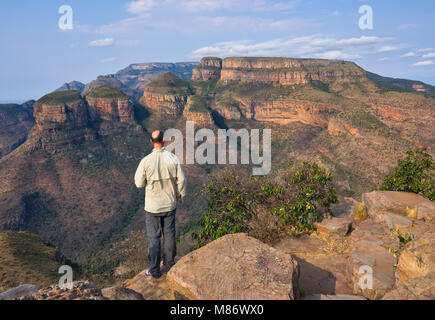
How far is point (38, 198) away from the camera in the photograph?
2076 inches

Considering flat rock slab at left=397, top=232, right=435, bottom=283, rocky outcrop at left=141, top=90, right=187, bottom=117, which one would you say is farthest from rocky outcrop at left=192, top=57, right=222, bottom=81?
flat rock slab at left=397, top=232, right=435, bottom=283

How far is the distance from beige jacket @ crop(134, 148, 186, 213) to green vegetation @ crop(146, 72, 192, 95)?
104660 mm

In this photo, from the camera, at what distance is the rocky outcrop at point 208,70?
13875cm

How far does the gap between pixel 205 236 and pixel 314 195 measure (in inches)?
158

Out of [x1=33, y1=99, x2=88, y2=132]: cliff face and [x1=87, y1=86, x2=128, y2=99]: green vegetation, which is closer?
[x1=33, y1=99, x2=88, y2=132]: cliff face

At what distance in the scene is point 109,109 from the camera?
82375mm

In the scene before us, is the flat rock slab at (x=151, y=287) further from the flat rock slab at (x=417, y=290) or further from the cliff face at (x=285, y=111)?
the cliff face at (x=285, y=111)

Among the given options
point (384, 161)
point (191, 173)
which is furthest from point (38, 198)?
point (384, 161)

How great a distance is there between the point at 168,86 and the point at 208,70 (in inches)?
1439

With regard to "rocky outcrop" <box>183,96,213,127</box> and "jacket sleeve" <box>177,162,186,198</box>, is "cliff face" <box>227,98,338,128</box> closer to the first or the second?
"rocky outcrop" <box>183,96,213,127</box>

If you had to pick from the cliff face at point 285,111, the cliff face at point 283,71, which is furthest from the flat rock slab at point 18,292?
the cliff face at point 283,71

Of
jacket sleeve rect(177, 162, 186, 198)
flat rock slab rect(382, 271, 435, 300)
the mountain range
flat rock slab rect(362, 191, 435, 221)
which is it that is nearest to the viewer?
flat rock slab rect(382, 271, 435, 300)

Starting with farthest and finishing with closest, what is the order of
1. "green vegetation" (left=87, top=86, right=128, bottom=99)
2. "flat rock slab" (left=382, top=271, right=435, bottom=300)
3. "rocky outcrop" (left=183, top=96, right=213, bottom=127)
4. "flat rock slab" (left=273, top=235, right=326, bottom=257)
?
1. "rocky outcrop" (left=183, top=96, right=213, bottom=127)
2. "green vegetation" (left=87, top=86, right=128, bottom=99)
3. "flat rock slab" (left=273, top=235, right=326, bottom=257)
4. "flat rock slab" (left=382, top=271, right=435, bottom=300)

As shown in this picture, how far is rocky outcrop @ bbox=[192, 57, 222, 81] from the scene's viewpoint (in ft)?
455
